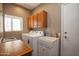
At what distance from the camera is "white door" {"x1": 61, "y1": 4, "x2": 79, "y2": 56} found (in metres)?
1.29

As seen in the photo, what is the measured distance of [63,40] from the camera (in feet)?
4.33

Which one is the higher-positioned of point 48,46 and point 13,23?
point 13,23

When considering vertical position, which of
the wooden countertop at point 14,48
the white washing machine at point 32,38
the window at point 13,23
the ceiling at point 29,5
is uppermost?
the ceiling at point 29,5

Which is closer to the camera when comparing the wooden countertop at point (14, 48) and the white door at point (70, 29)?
the wooden countertop at point (14, 48)

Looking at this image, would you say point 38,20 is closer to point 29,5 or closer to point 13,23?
point 29,5

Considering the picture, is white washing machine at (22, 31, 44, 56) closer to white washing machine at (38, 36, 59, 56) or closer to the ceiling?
white washing machine at (38, 36, 59, 56)

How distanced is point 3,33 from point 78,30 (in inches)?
41.1

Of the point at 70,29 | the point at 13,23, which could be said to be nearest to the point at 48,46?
the point at 70,29

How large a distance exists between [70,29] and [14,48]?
82 centimetres

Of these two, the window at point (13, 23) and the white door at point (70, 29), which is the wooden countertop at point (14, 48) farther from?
the white door at point (70, 29)

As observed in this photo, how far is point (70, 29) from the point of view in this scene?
131 cm

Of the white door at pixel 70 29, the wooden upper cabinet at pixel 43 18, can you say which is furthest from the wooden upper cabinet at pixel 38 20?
the white door at pixel 70 29

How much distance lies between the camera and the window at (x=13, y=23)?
1292 mm

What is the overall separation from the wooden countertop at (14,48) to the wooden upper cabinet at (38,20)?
0.28 meters
